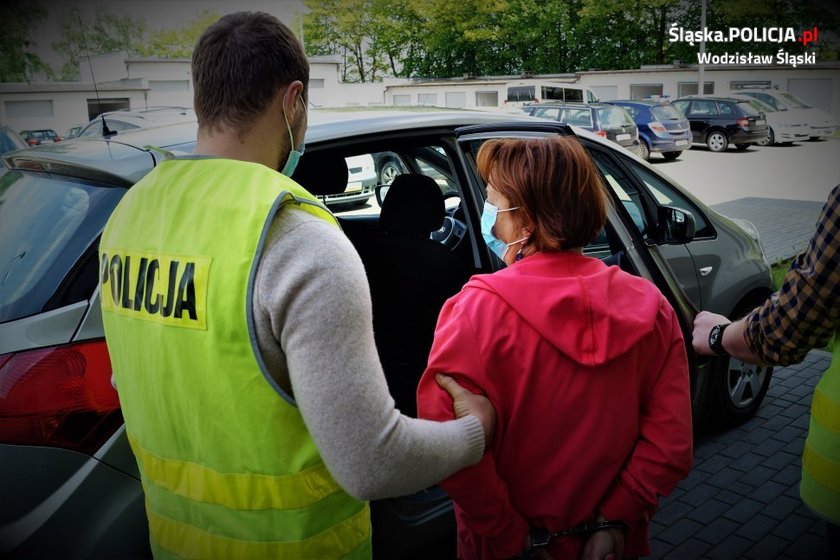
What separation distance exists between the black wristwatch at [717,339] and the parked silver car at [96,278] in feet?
2.95

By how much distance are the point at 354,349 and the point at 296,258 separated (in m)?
0.19

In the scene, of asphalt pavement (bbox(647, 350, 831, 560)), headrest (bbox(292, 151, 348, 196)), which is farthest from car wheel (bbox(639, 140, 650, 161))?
headrest (bbox(292, 151, 348, 196))

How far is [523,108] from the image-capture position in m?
22.7

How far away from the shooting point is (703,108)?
22812 mm

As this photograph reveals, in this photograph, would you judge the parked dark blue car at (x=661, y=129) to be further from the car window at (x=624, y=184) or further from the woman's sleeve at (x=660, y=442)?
the woman's sleeve at (x=660, y=442)

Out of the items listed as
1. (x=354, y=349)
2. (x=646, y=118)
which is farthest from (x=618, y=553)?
(x=646, y=118)

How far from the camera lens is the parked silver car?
182 centimetres

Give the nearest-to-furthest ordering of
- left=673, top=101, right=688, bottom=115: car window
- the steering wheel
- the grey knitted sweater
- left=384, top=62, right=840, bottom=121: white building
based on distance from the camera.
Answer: the grey knitted sweater < the steering wheel < left=673, top=101, right=688, bottom=115: car window < left=384, top=62, right=840, bottom=121: white building

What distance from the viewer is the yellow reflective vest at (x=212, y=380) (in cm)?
126

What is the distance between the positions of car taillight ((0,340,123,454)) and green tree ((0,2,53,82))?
35.1 meters

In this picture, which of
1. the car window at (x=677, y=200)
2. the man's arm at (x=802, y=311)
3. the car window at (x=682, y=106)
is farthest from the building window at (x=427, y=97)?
the man's arm at (x=802, y=311)

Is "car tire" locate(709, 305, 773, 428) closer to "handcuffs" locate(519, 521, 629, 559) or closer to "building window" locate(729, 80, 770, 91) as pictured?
"handcuffs" locate(519, 521, 629, 559)

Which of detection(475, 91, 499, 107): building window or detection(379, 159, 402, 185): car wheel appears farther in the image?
detection(475, 91, 499, 107): building window

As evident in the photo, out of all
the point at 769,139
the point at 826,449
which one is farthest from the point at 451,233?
the point at 769,139
